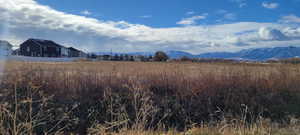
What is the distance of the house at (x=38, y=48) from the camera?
46562mm

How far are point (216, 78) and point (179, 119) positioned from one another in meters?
2.36

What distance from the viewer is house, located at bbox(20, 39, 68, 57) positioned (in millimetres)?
46562

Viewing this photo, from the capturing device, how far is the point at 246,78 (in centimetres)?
832

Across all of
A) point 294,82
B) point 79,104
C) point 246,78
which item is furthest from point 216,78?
point 79,104

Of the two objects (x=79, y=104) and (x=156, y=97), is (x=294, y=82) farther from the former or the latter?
(x=79, y=104)

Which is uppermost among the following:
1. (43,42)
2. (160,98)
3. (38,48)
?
(43,42)

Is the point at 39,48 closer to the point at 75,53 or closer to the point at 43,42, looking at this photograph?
the point at 43,42

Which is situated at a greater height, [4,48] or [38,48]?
[38,48]

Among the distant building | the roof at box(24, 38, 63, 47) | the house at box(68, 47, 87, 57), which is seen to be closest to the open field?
the distant building

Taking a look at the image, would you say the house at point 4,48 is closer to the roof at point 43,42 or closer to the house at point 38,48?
the house at point 38,48

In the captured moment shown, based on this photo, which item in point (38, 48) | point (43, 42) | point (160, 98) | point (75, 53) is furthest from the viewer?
point (75, 53)

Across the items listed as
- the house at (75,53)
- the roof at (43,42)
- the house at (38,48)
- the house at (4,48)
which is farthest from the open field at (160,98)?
the house at (75,53)

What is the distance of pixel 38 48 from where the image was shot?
153ft

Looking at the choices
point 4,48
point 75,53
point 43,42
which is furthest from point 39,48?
point 4,48
